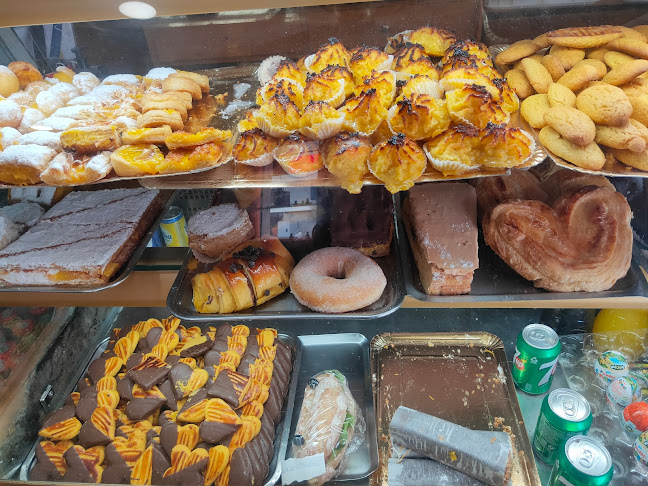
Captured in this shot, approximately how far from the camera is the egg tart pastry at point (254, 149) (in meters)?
1.78

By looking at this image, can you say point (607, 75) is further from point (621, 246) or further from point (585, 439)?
point (585, 439)

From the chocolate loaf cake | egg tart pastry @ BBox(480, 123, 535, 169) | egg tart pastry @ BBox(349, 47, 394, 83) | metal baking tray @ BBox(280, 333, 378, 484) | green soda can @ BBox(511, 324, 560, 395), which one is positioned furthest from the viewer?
green soda can @ BBox(511, 324, 560, 395)

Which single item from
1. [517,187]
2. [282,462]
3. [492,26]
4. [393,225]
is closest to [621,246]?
[517,187]

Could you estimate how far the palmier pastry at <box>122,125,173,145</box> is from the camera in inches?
70.8

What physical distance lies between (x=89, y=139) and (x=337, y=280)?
111cm

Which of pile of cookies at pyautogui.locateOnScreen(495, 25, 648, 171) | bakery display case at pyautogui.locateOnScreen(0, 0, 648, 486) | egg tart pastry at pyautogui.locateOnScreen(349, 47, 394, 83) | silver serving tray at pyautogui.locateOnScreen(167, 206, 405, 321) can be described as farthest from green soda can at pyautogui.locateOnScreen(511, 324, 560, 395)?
egg tart pastry at pyautogui.locateOnScreen(349, 47, 394, 83)

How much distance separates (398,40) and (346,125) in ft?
2.10

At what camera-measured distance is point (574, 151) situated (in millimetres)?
1665

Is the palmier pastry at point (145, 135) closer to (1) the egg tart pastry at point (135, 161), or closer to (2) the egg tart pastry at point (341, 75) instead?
(1) the egg tart pastry at point (135, 161)

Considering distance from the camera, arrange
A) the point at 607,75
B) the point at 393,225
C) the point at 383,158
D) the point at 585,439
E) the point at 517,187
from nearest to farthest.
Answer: the point at 383,158
the point at 607,75
the point at 585,439
the point at 517,187
the point at 393,225

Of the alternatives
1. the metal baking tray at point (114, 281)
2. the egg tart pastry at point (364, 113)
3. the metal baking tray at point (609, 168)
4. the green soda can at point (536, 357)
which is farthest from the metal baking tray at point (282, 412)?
the metal baking tray at point (609, 168)

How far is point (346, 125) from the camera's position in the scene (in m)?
1.78

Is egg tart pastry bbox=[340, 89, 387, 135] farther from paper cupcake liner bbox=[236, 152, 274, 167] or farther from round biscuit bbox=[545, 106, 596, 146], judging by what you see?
round biscuit bbox=[545, 106, 596, 146]

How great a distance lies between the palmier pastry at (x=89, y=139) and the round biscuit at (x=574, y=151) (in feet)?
5.25
